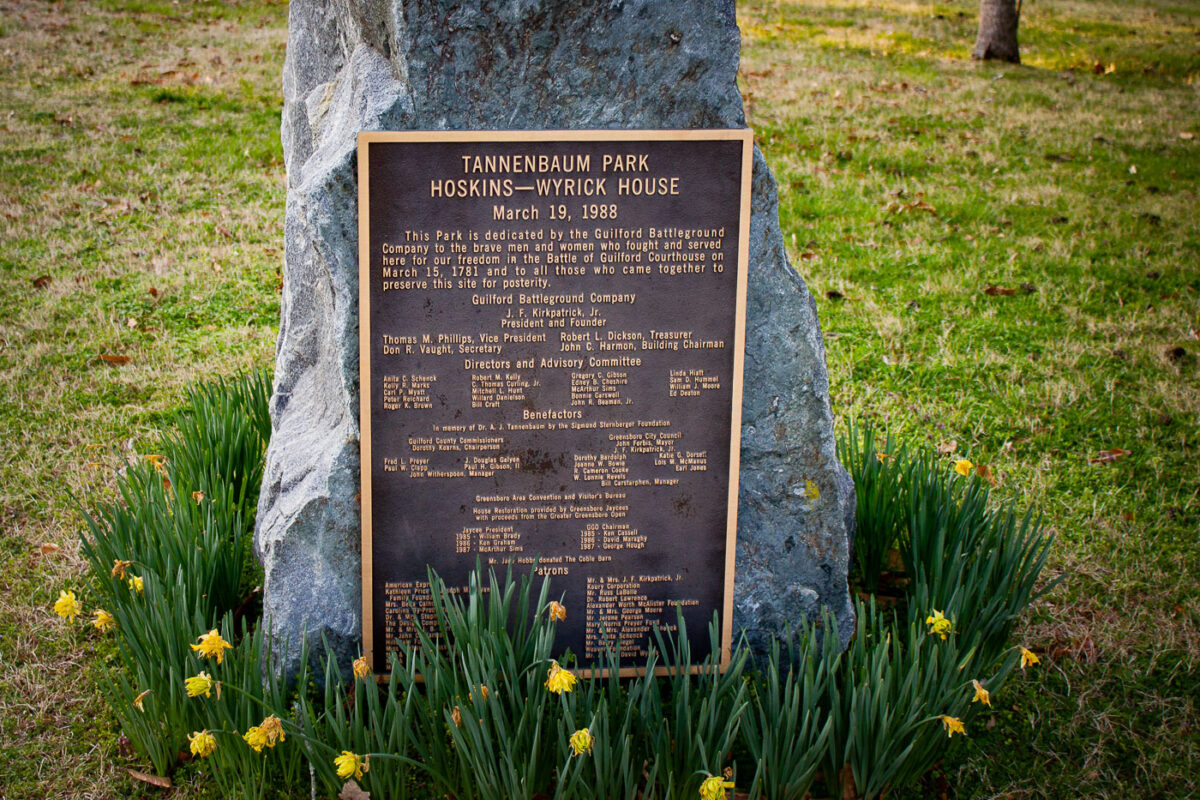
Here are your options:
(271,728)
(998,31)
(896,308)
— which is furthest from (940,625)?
(998,31)

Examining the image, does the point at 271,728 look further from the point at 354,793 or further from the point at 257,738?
the point at 354,793

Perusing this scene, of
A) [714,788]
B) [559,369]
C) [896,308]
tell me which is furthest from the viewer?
[896,308]

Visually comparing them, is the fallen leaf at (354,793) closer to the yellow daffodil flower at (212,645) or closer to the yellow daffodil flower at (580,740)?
the yellow daffodil flower at (212,645)

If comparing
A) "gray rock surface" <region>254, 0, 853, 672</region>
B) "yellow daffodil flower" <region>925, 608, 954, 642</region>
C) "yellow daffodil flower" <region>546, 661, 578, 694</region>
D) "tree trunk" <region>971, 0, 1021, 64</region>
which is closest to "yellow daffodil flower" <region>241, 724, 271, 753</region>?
"gray rock surface" <region>254, 0, 853, 672</region>

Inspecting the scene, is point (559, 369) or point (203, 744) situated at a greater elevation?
point (559, 369)

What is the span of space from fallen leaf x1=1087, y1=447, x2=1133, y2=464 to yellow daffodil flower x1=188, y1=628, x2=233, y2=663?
427cm

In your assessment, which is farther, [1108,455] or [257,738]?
[1108,455]

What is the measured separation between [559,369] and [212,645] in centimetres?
133

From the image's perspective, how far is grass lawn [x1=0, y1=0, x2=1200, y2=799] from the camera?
3541mm

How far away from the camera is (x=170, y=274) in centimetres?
687

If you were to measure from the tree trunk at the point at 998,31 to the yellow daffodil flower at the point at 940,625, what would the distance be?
1350cm

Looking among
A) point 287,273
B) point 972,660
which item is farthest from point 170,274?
point 972,660

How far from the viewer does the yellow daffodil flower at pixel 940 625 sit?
3066 millimetres

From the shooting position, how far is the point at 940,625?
3062 millimetres
